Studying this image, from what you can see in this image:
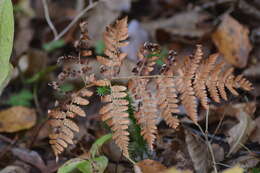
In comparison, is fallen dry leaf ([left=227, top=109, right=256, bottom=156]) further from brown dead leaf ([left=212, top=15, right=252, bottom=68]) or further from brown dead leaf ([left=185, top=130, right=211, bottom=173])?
brown dead leaf ([left=212, top=15, right=252, bottom=68])

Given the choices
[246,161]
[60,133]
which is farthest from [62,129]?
[246,161]

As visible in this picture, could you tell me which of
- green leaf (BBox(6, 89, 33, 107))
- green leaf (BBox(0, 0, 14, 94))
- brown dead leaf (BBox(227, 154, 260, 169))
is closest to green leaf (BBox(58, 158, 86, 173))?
green leaf (BBox(0, 0, 14, 94))

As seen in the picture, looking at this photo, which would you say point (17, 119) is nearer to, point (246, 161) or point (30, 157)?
point (30, 157)

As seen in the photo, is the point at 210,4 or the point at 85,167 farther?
the point at 210,4

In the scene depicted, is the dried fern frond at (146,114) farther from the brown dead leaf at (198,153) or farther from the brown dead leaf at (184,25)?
the brown dead leaf at (184,25)

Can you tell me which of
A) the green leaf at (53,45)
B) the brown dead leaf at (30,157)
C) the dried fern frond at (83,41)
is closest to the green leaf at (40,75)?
the green leaf at (53,45)

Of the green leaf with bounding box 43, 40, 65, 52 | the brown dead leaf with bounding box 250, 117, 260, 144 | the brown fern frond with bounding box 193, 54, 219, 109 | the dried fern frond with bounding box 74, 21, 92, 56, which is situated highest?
the dried fern frond with bounding box 74, 21, 92, 56
